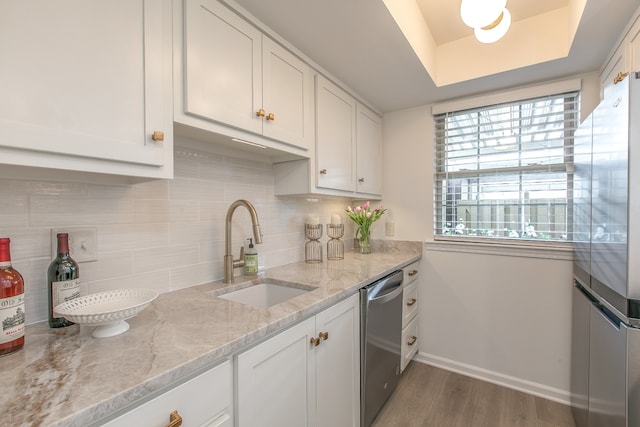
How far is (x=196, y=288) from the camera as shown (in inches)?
51.5

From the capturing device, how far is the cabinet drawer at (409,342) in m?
2.03

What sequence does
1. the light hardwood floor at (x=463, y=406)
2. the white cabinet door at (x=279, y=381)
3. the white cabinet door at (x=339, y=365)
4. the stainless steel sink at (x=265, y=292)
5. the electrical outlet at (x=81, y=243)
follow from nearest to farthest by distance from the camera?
the white cabinet door at (x=279, y=381), the electrical outlet at (x=81, y=243), the white cabinet door at (x=339, y=365), the stainless steel sink at (x=265, y=292), the light hardwood floor at (x=463, y=406)

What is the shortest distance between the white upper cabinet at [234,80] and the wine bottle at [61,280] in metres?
0.55

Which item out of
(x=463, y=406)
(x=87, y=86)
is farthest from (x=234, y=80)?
(x=463, y=406)

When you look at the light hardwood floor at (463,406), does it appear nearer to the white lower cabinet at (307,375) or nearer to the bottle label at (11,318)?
the white lower cabinet at (307,375)

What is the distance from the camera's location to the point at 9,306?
0.69 meters

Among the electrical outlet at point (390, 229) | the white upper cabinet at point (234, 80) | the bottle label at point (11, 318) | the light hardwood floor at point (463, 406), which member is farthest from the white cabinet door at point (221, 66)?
the light hardwood floor at point (463, 406)

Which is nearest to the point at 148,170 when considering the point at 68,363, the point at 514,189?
the point at 68,363

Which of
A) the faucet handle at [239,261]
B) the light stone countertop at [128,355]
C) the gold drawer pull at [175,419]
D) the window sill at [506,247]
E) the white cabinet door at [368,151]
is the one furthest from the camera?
the white cabinet door at [368,151]

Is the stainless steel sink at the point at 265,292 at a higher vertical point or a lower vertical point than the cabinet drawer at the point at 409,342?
higher

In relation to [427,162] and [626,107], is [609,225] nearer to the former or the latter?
[626,107]

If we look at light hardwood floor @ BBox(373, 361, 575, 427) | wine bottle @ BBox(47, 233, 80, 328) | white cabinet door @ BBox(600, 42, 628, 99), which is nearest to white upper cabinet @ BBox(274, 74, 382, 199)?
wine bottle @ BBox(47, 233, 80, 328)

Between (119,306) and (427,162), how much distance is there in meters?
2.25

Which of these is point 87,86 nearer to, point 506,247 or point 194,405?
point 194,405
